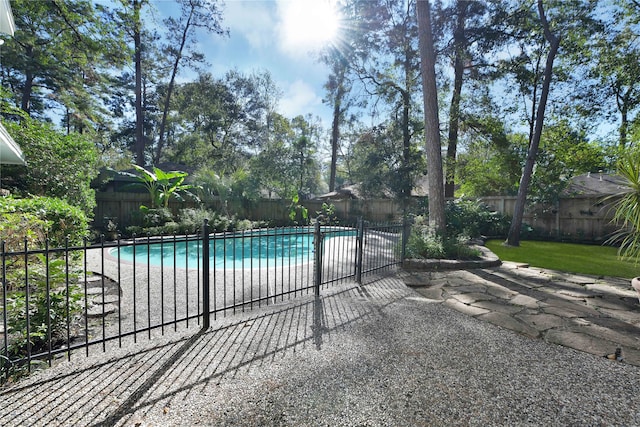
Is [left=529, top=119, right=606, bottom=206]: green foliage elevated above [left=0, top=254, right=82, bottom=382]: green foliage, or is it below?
above

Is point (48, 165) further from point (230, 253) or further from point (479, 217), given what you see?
point (479, 217)

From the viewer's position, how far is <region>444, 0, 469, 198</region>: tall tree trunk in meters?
10.8

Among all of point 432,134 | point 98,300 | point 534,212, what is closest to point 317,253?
point 98,300

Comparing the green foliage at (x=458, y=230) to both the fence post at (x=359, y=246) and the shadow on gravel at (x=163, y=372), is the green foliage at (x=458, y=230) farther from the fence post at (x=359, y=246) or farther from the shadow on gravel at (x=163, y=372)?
the shadow on gravel at (x=163, y=372)

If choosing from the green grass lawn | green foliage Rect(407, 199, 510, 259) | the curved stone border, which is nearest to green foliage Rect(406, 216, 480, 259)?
green foliage Rect(407, 199, 510, 259)

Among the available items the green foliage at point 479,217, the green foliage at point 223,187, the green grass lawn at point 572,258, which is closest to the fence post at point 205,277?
the green grass lawn at point 572,258

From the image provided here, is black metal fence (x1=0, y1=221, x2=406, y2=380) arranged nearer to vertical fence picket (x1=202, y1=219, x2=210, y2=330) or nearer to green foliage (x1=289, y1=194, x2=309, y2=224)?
vertical fence picket (x1=202, y1=219, x2=210, y2=330)

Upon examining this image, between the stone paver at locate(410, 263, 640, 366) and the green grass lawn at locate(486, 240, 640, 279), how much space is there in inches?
31.9

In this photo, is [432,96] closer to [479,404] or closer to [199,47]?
[479,404]

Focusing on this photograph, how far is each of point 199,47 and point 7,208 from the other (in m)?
19.6

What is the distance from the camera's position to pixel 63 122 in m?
22.9

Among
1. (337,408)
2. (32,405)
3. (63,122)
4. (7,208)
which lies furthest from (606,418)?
(63,122)

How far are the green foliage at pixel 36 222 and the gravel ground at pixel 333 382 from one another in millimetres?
2037

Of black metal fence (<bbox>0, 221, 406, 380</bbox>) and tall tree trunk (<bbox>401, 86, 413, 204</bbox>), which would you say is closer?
black metal fence (<bbox>0, 221, 406, 380</bbox>)
